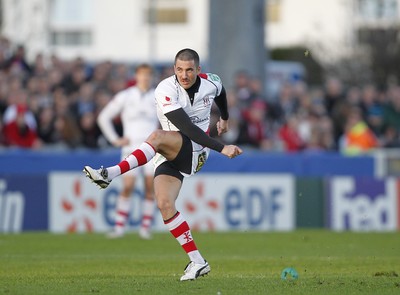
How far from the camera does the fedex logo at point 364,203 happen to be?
2330cm

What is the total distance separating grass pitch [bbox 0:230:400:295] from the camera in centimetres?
1199

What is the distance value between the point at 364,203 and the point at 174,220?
36.9 ft

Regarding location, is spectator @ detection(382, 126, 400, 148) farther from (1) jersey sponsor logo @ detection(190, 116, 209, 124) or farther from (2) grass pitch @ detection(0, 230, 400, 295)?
(1) jersey sponsor logo @ detection(190, 116, 209, 124)

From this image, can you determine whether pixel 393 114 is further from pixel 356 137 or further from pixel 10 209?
pixel 10 209

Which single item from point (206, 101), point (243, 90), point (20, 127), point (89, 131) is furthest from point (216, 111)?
point (206, 101)

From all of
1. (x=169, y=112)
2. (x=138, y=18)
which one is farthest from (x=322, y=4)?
(x=169, y=112)

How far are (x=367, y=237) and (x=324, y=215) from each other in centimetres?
291

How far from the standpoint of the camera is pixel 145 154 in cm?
1254

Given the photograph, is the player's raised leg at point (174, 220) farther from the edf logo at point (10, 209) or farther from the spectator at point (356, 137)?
the spectator at point (356, 137)

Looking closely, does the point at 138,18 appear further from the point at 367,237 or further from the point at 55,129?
the point at 367,237

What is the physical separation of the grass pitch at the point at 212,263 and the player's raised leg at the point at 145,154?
116cm

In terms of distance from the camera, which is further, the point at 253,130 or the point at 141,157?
the point at 253,130

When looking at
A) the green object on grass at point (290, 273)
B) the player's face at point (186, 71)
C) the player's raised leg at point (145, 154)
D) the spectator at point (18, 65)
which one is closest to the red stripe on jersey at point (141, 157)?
the player's raised leg at point (145, 154)

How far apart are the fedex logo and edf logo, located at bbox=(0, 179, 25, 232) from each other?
6267mm
